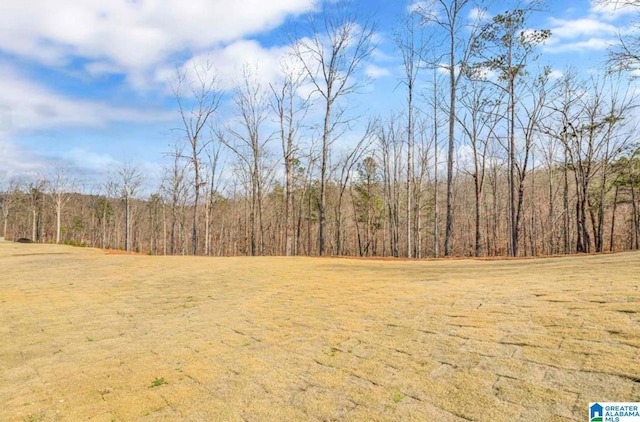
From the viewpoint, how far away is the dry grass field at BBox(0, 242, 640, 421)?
7.38 ft

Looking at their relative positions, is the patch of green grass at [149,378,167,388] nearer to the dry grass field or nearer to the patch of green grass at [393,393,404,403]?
the dry grass field

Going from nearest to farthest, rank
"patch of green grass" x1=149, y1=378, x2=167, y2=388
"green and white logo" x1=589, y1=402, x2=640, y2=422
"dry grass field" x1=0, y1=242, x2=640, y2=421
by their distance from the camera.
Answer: "green and white logo" x1=589, y1=402, x2=640, y2=422
"dry grass field" x1=0, y1=242, x2=640, y2=421
"patch of green grass" x1=149, y1=378, x2=167, y2=388

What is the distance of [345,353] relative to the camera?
3234 millimetres

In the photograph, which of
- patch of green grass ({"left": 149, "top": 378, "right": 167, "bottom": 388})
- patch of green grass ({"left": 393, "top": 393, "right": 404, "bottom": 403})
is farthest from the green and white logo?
patch of green grass ({"left": 149, "top": 378, "right": 167, "bottom": 388})

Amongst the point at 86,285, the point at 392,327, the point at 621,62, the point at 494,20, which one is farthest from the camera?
the point at 494,20

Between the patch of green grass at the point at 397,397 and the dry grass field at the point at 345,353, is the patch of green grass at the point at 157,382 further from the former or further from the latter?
the patch of green grass at the point at 397,397

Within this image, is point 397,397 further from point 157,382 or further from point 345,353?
point 157,382

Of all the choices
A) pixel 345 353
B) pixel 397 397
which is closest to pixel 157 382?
pixel 345 353

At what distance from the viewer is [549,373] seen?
7.63 ft

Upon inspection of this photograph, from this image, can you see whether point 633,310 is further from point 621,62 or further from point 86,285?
point 621,62

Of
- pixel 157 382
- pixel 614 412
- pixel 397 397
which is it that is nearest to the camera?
pixel 614 412

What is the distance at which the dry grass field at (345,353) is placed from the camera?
7.38 ft

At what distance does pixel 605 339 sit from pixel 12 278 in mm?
12744

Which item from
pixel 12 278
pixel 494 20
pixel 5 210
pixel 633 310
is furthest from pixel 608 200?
pixel 5 210
